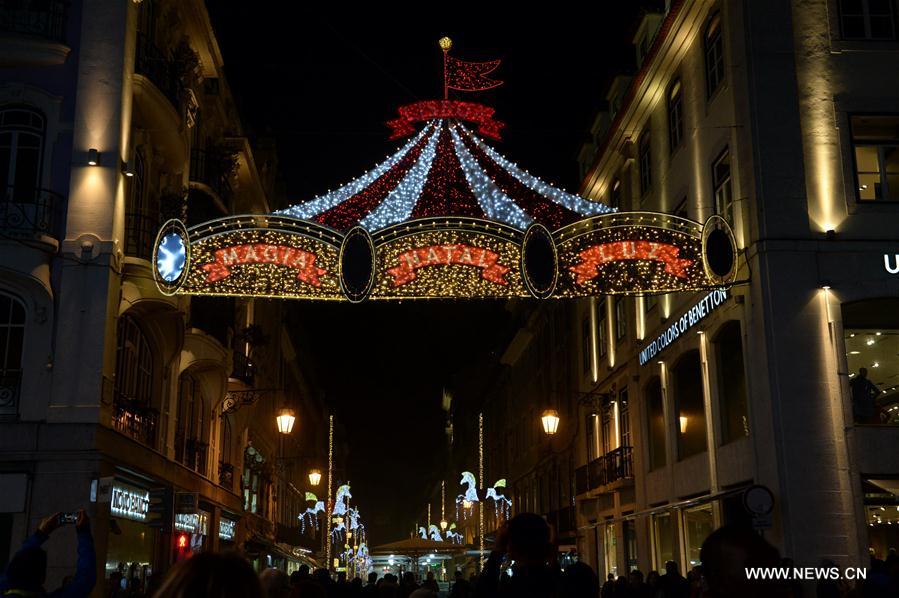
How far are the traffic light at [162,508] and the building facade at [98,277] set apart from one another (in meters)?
0.03

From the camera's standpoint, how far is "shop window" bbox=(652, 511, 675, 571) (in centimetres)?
2753

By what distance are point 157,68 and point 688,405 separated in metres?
15.0

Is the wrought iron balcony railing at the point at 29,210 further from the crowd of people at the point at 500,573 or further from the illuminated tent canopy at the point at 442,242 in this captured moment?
the crowd of people at the point at 500,573

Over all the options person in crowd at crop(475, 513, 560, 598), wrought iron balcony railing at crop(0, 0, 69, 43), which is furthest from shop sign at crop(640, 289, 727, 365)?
person in crowd at crop(475, 513, 560, 598)

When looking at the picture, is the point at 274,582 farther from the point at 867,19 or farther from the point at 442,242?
the point at 867,19

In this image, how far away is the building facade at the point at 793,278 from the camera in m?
19.0

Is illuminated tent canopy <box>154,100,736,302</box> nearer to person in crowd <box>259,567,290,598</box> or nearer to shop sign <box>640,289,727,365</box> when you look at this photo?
shop sign <box>640,289,727,365</box>

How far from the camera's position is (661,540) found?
28344mm

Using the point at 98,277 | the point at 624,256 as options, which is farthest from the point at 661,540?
the point at 98,277

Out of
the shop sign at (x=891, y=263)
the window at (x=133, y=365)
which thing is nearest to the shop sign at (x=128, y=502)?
the window at (x=133, y=365)

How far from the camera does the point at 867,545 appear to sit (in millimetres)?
18609

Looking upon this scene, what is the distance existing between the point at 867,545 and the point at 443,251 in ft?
29.9

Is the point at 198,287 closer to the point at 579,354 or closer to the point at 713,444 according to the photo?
the point at 713,444

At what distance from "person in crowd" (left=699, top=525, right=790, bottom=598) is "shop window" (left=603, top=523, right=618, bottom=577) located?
31.2m
